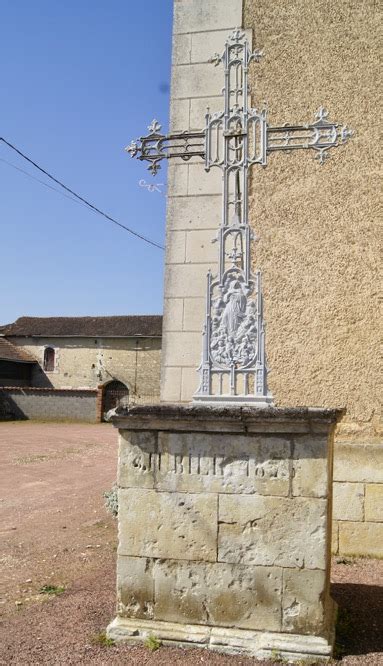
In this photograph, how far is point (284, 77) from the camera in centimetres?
605

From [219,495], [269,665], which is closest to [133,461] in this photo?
[219,495]

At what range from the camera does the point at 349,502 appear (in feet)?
18.0

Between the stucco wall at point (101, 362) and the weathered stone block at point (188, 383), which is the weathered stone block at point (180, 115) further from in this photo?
the stucco wall at point (101, 362)

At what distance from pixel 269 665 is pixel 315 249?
3.71 metres

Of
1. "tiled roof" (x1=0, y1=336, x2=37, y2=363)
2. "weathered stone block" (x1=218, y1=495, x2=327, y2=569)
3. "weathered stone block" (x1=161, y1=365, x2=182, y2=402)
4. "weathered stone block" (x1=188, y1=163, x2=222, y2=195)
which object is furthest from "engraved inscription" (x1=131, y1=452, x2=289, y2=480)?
"tiled roof" (x1=0, y1=336, x2=37, y2=363)

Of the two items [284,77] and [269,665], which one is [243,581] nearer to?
[269,665]

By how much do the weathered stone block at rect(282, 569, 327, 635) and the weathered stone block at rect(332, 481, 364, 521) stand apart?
89.9 inches

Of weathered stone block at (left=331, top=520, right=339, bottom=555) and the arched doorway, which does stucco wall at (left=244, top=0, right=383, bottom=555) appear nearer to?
weathered stone block at (left=331, top=520, right=339, bottom=555)

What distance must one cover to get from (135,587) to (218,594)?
48cm

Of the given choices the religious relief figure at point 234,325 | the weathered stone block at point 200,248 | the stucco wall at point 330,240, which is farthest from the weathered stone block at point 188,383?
the religious relief figure at point 234,325

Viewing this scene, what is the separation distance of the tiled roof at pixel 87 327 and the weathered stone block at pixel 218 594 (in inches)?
1015

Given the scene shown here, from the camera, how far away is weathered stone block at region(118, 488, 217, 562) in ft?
11.3

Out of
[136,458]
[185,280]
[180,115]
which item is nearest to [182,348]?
[185,280]

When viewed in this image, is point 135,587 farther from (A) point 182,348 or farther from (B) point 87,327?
(B) point 87,327
